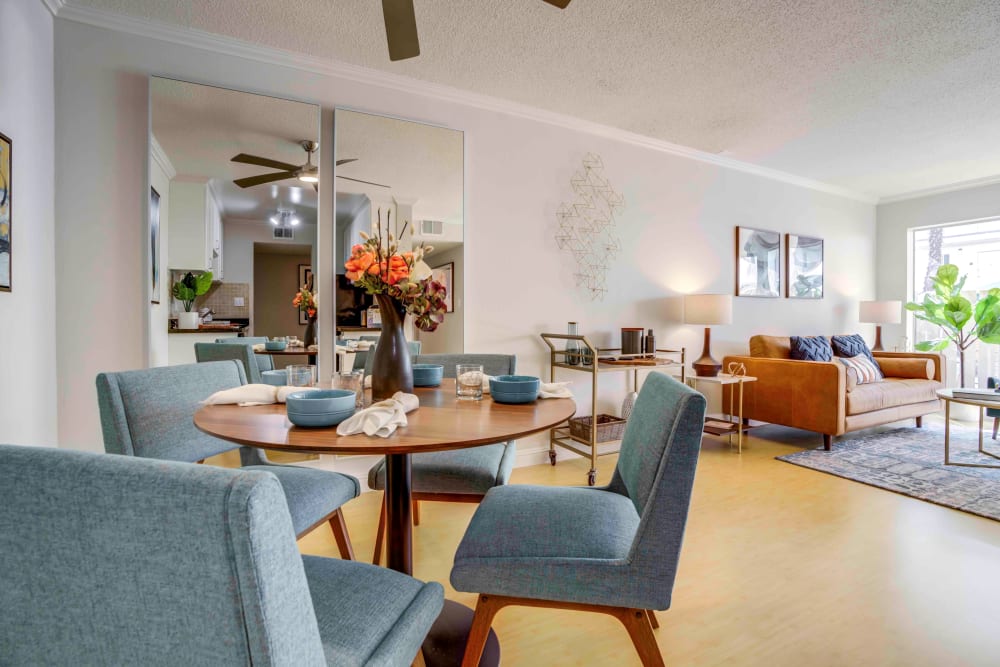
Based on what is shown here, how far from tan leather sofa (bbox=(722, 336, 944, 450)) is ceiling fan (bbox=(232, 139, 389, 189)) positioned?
3570 mm

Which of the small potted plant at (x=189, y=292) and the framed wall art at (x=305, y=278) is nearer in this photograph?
the small potted plant at (x=189, y=292)

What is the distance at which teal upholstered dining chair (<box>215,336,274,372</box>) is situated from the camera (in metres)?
2.64

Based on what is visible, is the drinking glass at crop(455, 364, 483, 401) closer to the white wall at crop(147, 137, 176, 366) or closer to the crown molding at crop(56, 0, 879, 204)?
the white wall at crop(147, 137, 176, 366)

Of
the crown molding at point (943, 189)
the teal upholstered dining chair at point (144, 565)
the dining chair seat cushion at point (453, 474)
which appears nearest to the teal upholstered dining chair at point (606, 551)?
the dining chair seat cushion at point (453, 474)

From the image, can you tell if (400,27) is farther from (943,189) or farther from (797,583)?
(943,189)

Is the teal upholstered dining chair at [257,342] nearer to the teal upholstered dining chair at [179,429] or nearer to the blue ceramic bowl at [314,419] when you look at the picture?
the teal upholstered dining chair at [179,429]

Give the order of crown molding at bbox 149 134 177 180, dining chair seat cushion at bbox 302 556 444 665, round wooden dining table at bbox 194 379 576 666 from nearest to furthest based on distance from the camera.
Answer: dining chair seat cushion at bbox 302 556 444 665
round wooden dining table at bbox 194 379 576 666
crown molding at bbox 149 134 177 180

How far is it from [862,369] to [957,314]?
1.45 metres

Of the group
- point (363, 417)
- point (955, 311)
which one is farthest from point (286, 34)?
point (955, 311)

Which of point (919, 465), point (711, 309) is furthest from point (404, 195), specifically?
point (919, 465)

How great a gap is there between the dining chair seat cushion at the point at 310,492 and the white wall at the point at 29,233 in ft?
3.47

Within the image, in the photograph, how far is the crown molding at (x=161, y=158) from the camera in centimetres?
238

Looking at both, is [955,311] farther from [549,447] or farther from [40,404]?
[40,404]

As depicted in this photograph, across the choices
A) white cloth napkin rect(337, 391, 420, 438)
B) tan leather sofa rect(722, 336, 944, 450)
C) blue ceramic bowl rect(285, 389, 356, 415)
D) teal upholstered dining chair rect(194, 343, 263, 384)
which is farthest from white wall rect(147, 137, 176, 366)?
tan leather sofa rect(722, 336, 944, 450)
